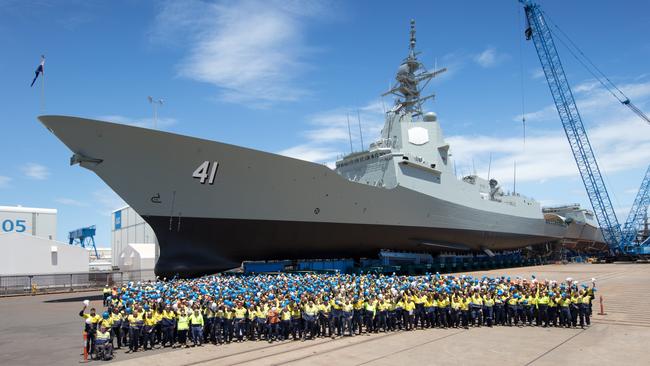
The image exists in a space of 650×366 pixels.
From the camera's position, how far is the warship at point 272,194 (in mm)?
17281

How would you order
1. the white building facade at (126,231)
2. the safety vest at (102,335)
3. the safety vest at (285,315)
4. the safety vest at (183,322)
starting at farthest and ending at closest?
the white building facade at (126,231) → the safety vest at (285,315) → the safety vest at (183,322) → the safety vest at (102,335)

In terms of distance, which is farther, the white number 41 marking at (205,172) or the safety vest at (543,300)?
the white number 41 marking at (205,172)

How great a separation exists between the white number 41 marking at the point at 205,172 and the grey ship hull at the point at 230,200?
0.15 meters

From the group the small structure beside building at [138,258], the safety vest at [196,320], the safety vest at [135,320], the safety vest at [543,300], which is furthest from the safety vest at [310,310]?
the small structure beside building at [138,258]

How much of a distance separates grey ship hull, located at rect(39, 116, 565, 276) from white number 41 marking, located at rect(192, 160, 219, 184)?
15 cm

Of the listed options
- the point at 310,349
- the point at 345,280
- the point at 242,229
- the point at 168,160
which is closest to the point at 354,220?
the point at 242,229

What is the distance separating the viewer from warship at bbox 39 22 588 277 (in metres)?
17.3

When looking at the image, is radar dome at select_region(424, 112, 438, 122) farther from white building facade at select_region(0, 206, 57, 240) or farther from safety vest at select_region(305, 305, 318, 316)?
white building facade at select_region(0, 206, 57, 240)

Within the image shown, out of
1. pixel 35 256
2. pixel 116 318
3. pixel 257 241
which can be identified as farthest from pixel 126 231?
pixel 116 318

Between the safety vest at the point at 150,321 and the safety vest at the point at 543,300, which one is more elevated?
the safety vest at the point at 150,321

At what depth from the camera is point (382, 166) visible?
1054 inches

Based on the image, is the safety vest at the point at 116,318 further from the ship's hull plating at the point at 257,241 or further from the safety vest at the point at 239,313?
the ship's hull plating at the point at 257,241

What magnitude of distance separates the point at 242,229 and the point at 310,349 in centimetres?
1173

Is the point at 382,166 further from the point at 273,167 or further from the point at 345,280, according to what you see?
the point at 345,280
